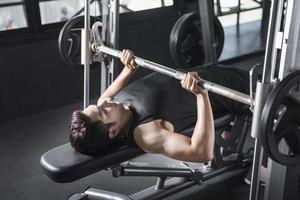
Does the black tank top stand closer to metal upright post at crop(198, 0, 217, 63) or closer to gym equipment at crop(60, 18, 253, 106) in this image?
gym equipment at crop(60, 18, 253, 106)

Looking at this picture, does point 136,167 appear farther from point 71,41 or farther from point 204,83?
point 71,41

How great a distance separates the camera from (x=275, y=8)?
1481 mm

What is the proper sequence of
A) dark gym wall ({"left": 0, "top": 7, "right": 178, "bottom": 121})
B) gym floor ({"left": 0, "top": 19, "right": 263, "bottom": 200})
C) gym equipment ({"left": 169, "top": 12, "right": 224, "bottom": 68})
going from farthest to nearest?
dark gym wall ({"left": 0, "top": 7, "right": 178, "bottom": 121})
gym equipment ({"left": 169, "top": 12, "right": 224, "bottom": 68})
gym floor ({"left": 0, "top": 19, "right": 263, "bottom": 200})

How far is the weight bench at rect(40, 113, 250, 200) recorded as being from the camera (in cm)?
195

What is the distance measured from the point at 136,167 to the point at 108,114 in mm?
434

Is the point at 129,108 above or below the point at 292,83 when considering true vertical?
below

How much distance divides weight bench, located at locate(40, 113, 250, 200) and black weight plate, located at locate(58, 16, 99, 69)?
0.70m

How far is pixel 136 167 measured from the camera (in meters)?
2.32

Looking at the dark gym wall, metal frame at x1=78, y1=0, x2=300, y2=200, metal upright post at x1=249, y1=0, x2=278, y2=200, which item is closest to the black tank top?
metal frame at x1=78, y1=0, x2=300, y2=200

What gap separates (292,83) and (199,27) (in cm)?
160

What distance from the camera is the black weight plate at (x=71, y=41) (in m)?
2.58

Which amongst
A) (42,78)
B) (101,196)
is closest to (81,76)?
(42,78)

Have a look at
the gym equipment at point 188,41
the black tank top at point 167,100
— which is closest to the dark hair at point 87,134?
the black tank top at point 167,100

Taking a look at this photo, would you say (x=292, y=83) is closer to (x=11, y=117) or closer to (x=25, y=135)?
(x=25, y=135)
